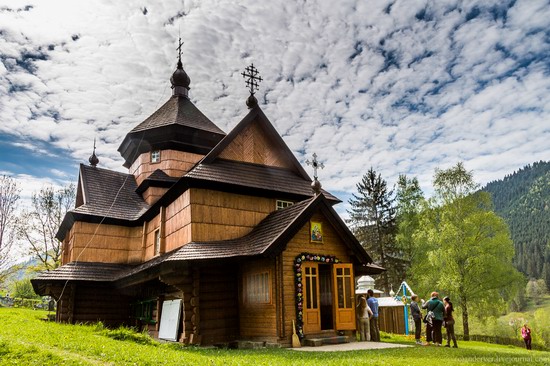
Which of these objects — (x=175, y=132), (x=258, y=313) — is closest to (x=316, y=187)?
(x=258, y=313)

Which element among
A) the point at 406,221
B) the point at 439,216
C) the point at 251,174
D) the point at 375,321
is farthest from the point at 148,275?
the point at 406,221

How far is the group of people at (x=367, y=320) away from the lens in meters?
14.5

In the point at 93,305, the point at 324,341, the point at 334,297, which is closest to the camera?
the point at 324,341

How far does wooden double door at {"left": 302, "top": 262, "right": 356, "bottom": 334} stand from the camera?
13.5m

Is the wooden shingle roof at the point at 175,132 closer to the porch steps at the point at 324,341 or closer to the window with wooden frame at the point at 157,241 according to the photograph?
the window with wooden frame at the point at 157,241

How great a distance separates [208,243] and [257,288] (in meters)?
2.35

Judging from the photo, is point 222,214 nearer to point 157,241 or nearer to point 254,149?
point 254,149

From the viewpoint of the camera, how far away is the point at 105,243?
21.0 metres

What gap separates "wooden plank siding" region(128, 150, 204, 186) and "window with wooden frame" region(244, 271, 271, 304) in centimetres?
897

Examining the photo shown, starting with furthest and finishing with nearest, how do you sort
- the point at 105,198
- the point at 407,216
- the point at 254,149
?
the point at 407,216 < the point at 105,198 < the point at 254,149

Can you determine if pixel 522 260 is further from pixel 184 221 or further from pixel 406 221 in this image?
pixel 184 221

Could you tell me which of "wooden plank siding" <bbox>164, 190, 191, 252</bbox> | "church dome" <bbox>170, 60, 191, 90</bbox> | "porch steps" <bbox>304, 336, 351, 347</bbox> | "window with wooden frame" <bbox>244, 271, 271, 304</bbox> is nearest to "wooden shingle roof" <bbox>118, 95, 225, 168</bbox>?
"church dome" <bbox>170, 60, 191, 90</bbox>

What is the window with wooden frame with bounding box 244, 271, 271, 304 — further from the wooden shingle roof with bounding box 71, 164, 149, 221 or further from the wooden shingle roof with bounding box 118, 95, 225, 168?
the wooden shingle roof with bounding box 118, 95, 225, 168

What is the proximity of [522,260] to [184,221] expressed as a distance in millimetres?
119807
